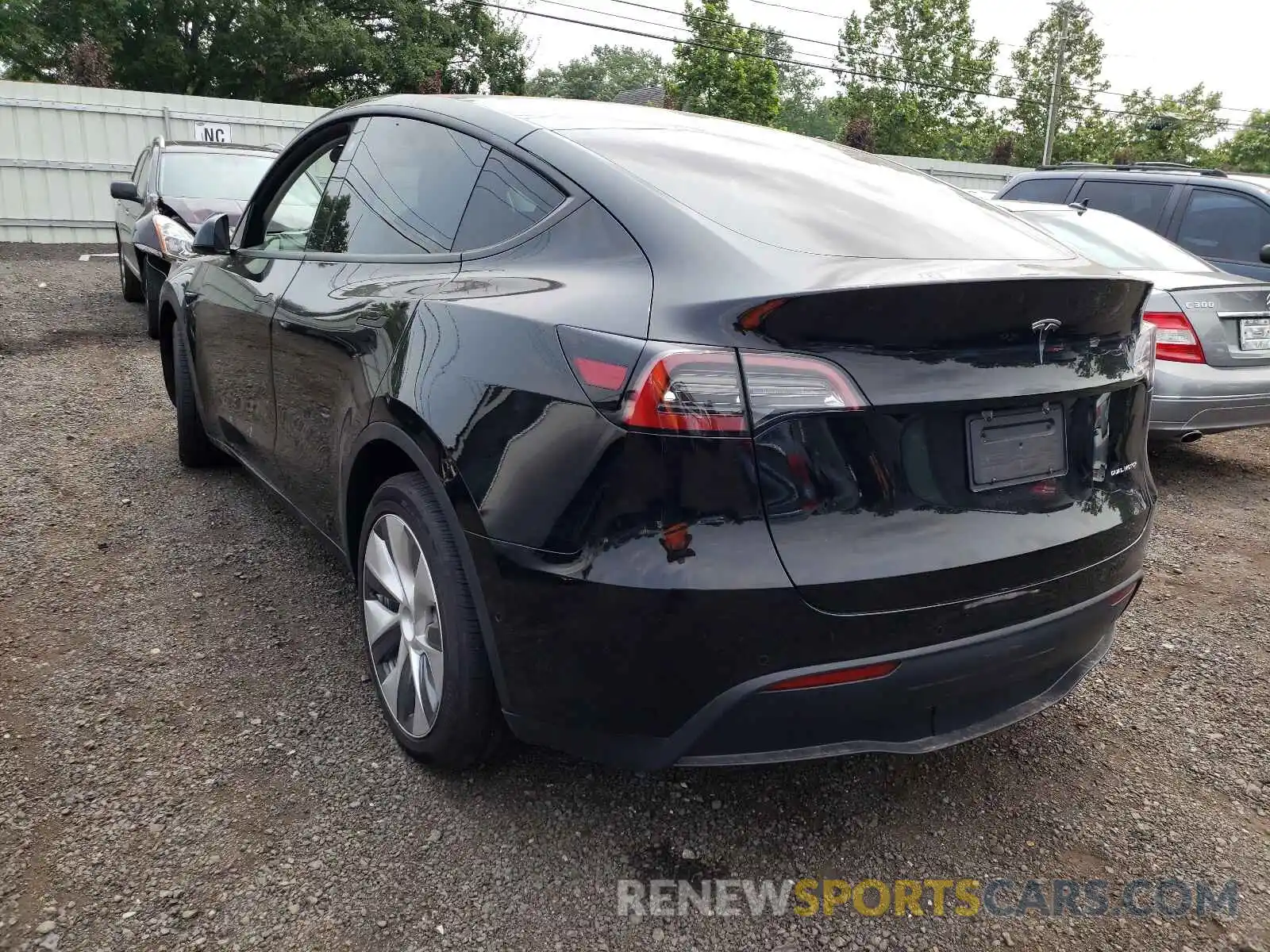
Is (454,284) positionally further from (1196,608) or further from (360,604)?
(1196,608)

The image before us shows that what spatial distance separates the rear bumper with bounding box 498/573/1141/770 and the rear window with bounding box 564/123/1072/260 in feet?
2.77

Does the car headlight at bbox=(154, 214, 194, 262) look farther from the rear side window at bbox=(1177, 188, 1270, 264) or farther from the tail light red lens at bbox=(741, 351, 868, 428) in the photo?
the rear side window at bbox=(1177, 188, 1270, 264)

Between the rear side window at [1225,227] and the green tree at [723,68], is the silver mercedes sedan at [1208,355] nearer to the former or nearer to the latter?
the rear side window at [1225,227]

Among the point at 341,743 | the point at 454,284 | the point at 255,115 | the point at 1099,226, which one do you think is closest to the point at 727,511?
the point at 454,284

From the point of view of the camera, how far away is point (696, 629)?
1.75 meters

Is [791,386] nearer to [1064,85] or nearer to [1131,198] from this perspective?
[1131,198]

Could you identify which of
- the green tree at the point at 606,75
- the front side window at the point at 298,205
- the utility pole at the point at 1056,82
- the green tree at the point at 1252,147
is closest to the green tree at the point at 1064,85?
the utility pole at the point at 1056,82

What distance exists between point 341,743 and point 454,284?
1.26 meters

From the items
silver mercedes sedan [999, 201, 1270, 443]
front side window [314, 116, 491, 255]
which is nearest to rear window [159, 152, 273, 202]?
front side window [314, 116, 491, 255]

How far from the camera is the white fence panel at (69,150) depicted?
15219 millimetres

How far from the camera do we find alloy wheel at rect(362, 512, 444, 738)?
2.28m

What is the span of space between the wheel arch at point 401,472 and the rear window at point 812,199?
789 millimetres

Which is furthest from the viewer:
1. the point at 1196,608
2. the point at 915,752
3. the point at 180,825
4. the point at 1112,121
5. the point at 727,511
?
the point at 1112,121

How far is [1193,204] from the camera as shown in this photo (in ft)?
24.0
